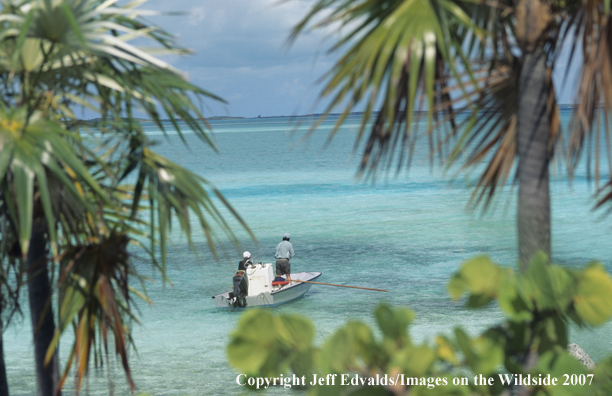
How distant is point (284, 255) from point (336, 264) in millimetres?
6333

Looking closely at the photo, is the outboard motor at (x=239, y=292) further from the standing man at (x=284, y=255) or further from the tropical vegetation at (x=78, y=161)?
the tropical vegetation at (x=78, y=161)

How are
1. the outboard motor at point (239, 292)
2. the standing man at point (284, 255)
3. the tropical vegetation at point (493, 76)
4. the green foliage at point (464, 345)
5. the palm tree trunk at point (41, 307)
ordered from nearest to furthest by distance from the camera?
the green foliage at point (464, 345), the tropical vegetation at point (493, 76), the palm tree trunk at point (41, 307), the outboard motor at point (239, 292), the standing man at point (284, 255)

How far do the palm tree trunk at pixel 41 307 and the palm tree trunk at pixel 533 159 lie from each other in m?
3.31

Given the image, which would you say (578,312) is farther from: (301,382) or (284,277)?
(284,277)

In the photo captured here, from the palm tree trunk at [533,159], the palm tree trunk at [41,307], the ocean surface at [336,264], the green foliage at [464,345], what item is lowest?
the ocean surface at [336,264]

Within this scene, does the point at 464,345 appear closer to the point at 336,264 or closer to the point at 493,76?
the point at 493,76

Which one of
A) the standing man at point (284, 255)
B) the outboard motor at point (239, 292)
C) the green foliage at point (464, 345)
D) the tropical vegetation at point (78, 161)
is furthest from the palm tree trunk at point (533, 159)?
the outboard motor at point (239, 292)

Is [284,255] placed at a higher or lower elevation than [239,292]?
higher

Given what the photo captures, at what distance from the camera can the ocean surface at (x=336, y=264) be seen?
12.6 meters

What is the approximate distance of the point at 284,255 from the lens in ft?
55.3

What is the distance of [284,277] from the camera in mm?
17719

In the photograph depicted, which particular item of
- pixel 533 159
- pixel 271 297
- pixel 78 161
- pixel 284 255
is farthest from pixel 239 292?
pixel 533 159

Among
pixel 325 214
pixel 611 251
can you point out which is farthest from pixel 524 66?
pixel 325 214

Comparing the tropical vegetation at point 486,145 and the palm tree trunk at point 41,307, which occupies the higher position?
the tropical vegetation at point 486,145
